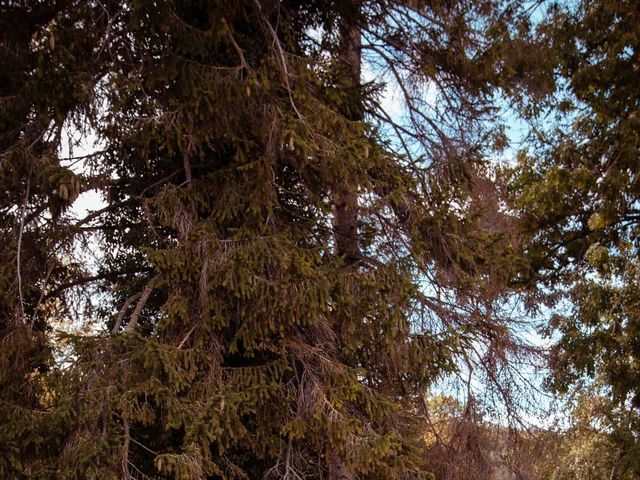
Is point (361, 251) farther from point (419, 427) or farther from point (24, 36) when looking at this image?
point (24, 36)

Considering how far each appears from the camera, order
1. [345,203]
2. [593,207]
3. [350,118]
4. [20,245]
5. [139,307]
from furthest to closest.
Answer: [593,207]
[350,118]
[345,203]
[139,307]
[20,245]

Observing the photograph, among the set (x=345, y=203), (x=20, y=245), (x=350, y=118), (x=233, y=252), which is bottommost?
(x=20, y=245)

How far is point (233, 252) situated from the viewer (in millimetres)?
5816

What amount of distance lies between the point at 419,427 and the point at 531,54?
3986 millimetres

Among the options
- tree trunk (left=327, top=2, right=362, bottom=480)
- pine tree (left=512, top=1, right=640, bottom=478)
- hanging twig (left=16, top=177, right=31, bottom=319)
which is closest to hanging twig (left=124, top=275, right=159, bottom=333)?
hanging twig (left=16, top=177, right=31, bottom=319)

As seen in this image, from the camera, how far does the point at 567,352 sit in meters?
9.63

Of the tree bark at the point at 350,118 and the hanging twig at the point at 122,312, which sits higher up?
the tree bark at the point at 350,118

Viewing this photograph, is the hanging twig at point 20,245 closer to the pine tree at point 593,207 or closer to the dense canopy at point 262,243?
the dense canopy at point 262,243

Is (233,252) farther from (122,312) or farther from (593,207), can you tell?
(593,207)

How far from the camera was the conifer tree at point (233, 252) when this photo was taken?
18.1ft

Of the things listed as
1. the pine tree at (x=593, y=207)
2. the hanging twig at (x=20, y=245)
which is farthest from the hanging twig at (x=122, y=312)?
the pine tree at (x=593, y=207)

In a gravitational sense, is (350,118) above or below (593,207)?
below

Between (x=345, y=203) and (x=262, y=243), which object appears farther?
(x=345, y=203)

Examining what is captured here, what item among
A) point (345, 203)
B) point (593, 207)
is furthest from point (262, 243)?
point (593, 207)
